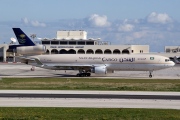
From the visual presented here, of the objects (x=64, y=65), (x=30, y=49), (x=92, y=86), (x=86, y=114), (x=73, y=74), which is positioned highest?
(x=30, y=49)

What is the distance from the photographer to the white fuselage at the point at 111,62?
6306cm

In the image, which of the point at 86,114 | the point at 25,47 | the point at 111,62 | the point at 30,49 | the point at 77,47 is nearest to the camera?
the point at 86,114

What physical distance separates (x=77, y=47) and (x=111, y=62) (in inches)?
2585

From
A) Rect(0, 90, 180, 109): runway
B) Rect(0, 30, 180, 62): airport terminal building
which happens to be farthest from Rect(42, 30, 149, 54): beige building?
Rect(0, 90, 180, 109): runway

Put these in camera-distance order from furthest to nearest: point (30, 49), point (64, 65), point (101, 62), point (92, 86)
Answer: point (30, 49) → point (101, 62) → point (64, 65) → point (92, 86)

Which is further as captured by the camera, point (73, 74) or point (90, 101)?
point (73, 74)

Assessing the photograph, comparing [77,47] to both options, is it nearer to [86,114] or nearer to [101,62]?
[101,62]

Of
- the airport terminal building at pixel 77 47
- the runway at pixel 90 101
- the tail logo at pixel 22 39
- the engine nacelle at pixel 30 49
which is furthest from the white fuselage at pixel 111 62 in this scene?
the airport terminal building at pixel 77 47

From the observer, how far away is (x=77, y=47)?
5069 inches

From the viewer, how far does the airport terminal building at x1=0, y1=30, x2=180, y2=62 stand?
420 feet

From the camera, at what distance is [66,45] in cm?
12925

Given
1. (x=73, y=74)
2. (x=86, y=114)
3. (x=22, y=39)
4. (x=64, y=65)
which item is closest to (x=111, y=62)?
(x=64, y=65)

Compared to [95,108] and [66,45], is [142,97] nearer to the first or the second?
[95,108]

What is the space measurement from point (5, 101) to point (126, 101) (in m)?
8.44
